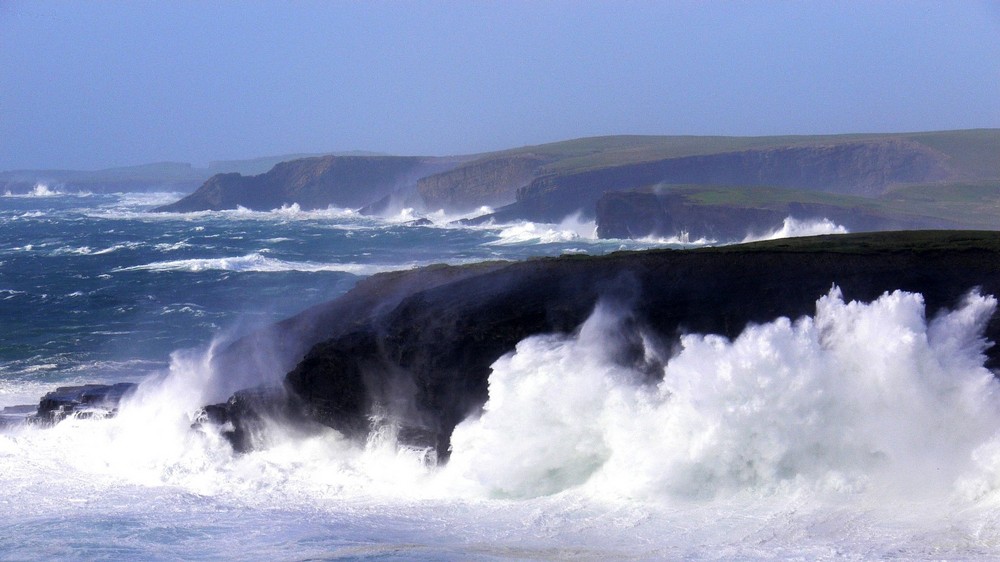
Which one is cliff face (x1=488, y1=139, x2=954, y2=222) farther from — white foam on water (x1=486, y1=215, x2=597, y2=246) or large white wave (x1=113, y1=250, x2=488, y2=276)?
large white wave (x1=113, y1=250, x2=488, y2=276)

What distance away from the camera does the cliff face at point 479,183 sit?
103 metres

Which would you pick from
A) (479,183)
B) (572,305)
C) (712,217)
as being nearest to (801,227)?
(712,217)

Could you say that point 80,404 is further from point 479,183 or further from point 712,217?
point 479,183

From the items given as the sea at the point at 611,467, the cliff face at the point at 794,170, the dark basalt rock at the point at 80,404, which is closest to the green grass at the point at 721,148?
the cliff face at the point at 794,170

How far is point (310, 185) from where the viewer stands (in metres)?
112

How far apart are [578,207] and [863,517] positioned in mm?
72565

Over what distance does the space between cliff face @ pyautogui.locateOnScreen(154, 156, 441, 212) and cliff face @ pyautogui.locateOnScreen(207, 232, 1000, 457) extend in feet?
300

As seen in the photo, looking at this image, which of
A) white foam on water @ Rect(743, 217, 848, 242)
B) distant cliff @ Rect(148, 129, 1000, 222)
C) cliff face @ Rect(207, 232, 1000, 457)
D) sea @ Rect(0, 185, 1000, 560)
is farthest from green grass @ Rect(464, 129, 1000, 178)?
sea @ Rect(0, 185, 1000, 560)

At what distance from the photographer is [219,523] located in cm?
1518

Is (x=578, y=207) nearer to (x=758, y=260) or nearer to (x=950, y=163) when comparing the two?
(x=950, y=163)

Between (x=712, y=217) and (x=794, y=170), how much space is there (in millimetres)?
33820

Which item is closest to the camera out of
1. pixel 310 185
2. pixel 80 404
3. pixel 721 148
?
pixel 80 404

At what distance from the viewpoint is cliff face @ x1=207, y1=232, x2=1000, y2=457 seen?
17297 millimetres

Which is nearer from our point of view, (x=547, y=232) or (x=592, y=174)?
(x=547, y=232)
